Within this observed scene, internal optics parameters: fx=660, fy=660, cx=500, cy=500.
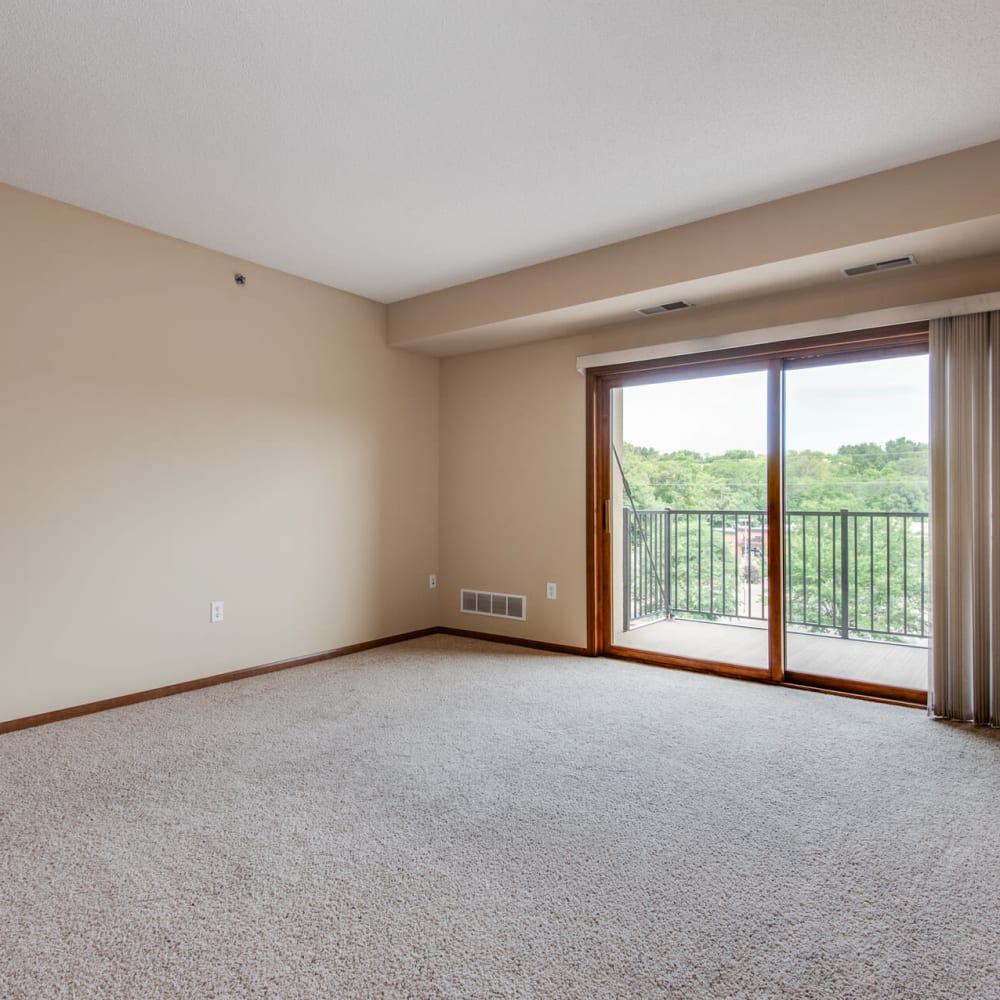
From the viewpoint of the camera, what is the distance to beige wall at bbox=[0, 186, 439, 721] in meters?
3.08

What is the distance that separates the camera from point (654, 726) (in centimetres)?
308

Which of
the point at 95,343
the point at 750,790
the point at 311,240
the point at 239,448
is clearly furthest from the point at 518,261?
the point at 750,790

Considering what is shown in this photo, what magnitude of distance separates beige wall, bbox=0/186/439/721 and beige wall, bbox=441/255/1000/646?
44cm

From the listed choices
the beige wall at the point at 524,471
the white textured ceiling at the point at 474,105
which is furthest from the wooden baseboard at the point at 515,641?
the white textured ceiling at the point at 474,105

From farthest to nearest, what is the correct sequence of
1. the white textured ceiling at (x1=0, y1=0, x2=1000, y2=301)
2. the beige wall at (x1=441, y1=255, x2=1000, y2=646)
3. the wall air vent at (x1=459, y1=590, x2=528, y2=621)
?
1. the wall air vent at (x1=459, y1=590, x2=528, y2=621)
2. the beige wall at (x1=441, y1=255, x2=1000, y2=646)
3. the white textured ceiling at (x1=0, y1=0, x2=1000, y2=301)

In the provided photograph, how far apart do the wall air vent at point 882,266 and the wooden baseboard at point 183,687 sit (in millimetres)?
3700

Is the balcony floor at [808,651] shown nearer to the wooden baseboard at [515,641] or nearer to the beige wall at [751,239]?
the wooden baseboard at [515,641]

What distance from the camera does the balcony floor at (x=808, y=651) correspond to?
359 centimetres

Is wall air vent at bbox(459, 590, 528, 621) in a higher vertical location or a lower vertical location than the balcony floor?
higher

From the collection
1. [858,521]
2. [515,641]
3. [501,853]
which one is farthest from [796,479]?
[501,853]

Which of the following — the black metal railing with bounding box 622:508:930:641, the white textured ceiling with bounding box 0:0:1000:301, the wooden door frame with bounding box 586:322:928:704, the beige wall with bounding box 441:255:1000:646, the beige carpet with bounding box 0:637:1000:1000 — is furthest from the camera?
the beige wall with bounding box 441:255:1000:646

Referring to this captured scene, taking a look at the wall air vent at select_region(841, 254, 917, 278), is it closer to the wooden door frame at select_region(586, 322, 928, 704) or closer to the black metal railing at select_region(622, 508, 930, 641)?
the wooden door frame at select_region(586, 322, 928, 704)

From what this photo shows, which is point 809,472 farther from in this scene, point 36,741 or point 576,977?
point 36,741

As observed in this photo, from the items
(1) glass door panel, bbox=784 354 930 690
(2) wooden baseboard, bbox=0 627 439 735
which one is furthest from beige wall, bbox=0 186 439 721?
(1) glass door panel, bbox=784 354 930 690
